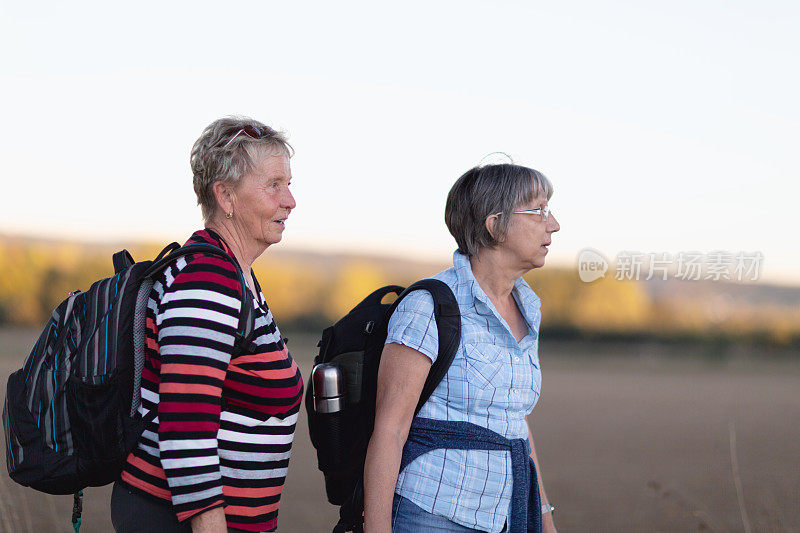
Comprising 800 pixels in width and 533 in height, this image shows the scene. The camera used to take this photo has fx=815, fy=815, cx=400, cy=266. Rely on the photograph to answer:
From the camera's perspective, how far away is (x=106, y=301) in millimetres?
1975

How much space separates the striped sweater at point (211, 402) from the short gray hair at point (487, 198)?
0.77m

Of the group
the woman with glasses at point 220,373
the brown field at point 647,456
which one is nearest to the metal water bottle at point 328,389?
the woman with glasses at point 220,373

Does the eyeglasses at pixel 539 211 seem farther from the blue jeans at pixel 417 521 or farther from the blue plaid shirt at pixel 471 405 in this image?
the blue jeans at pixel 417 521

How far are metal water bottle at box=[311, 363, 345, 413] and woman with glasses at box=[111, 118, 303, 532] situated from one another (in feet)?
0.94

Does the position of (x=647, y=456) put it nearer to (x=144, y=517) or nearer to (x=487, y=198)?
(x=487, y=198)

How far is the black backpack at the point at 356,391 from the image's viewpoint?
2.42m

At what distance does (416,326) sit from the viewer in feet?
7.79

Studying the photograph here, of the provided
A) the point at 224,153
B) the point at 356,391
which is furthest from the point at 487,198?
the point at 224,153

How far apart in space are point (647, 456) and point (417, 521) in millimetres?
14406

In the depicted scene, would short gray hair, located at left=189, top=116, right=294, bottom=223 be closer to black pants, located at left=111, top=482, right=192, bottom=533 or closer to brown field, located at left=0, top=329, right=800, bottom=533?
black pants, located at left=111, top=482, right=192, bottom=533

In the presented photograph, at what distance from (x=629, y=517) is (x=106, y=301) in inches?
341

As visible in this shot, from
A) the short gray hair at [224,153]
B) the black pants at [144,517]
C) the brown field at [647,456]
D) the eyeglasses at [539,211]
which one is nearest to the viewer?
the black pants at [144,517]

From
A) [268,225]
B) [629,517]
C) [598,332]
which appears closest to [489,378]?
[268,225]

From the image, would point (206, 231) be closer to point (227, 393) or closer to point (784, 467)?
point (227, 393)
